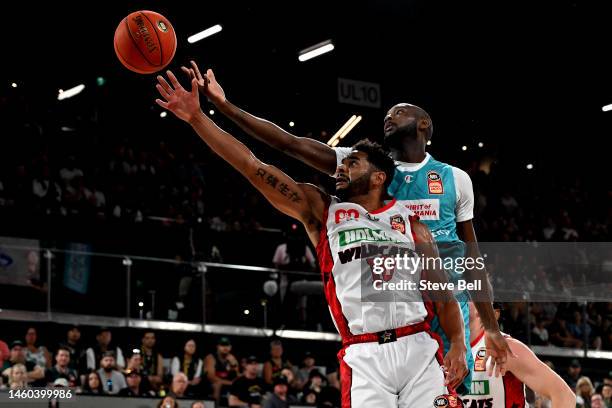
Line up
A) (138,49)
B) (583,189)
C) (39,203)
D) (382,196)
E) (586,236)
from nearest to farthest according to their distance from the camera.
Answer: (382,196) < (138,49) < (39,203) < (586,236) < (583,189)

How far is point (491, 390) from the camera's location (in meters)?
6.64

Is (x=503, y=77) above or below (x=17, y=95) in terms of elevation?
above

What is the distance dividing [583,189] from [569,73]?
3578mm

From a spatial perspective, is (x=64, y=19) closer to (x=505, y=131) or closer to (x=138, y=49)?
(x=505, y=131)

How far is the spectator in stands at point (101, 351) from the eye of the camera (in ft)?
40.4

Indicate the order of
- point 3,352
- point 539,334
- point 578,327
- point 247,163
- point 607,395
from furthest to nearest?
point 578,327 < point 539,334 < point 607,395 < point 3,352 < point 247,163

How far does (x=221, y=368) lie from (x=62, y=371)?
2.50m

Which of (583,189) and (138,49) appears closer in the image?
(138,49)

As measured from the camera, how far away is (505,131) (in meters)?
24.9

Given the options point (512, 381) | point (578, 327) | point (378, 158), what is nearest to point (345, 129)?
point (578, 327)

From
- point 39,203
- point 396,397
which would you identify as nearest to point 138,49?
point 396,397

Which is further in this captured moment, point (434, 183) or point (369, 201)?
point (434, 183)

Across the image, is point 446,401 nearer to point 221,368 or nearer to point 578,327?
point 221,368

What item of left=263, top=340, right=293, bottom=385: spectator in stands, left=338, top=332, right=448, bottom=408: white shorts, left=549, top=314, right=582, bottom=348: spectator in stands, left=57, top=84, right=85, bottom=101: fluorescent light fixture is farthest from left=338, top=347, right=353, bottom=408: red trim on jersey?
left=57, top=84, right=85, bottom=101: fluorescent light fixture
